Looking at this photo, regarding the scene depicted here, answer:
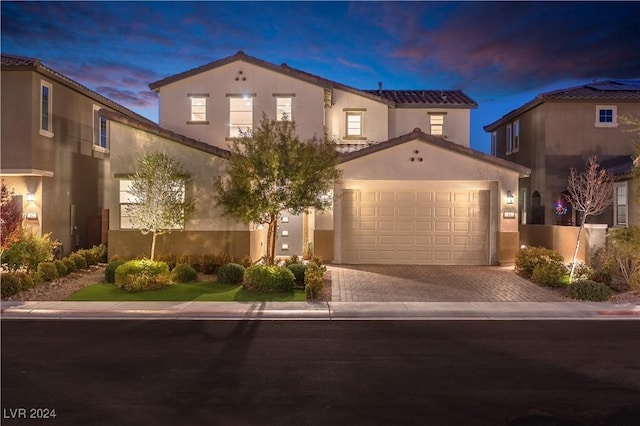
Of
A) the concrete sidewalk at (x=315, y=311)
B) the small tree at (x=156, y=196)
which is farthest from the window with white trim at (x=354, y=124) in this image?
the concrete sidewalk at (x=315, y=311)

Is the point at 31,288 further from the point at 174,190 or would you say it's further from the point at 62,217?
the point at 62,217

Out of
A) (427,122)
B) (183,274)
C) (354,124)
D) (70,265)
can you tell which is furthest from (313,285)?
(427,122)

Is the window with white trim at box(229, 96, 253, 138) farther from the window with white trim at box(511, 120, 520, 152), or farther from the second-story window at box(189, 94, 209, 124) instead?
the window with white trim at box(511, 120, 520, 152)

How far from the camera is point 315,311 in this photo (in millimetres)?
11703

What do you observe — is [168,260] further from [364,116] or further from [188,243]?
[364,116]

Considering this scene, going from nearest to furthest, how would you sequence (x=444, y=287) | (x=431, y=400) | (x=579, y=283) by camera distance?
(x=431, y=400) < (x=579, y=283) < (x=444, y=287)

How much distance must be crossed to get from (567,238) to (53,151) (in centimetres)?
1958

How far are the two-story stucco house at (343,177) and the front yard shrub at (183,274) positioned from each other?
216cm

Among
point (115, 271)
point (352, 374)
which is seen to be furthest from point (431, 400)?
point (115, 271)

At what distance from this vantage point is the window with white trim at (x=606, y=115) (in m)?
23.7

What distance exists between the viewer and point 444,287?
14.6 m

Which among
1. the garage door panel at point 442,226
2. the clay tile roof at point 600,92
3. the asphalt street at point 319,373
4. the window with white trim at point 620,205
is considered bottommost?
the asphalt street at point 319,373

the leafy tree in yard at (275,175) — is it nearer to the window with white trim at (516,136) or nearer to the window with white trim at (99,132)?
the window with white trim at (99,132)

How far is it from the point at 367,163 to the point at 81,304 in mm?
10836
